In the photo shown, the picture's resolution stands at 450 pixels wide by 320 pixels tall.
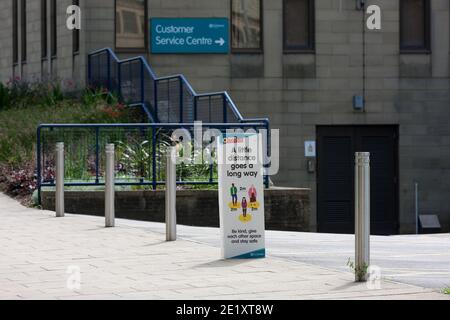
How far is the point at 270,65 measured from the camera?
2783cm

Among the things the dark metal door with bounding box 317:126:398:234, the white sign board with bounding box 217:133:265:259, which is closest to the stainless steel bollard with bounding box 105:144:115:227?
the white sign board with bounding box 217:133:265:259

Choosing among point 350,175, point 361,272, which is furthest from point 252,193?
point 350,175

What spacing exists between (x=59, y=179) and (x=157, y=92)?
8193mm

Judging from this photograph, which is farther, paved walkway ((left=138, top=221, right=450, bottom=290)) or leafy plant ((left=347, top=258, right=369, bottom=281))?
paved walkway ((left=138, top=221, right=450, bottom=290))

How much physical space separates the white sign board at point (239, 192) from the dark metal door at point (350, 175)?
1605 centimetres

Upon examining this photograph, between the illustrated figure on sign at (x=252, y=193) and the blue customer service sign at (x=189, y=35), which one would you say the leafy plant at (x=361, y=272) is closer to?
the illustrated figure on sign at (x=252, y=193)

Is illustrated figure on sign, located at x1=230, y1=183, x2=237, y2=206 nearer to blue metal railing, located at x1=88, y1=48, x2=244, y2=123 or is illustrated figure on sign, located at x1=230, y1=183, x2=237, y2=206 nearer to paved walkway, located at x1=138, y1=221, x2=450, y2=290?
paved walkway, located at x1=138, y1=221, x2=450, y2=290

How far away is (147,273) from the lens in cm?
1049

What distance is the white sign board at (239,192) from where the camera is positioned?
11461 millimetres

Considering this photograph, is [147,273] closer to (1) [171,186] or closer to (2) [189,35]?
(1) [171,186]

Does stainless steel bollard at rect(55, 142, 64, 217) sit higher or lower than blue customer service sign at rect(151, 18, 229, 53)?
lower

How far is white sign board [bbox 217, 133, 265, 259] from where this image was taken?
11.5 m

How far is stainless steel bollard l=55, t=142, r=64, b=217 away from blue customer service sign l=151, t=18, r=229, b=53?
1118cm

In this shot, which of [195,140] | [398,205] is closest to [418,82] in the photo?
[398,205]
